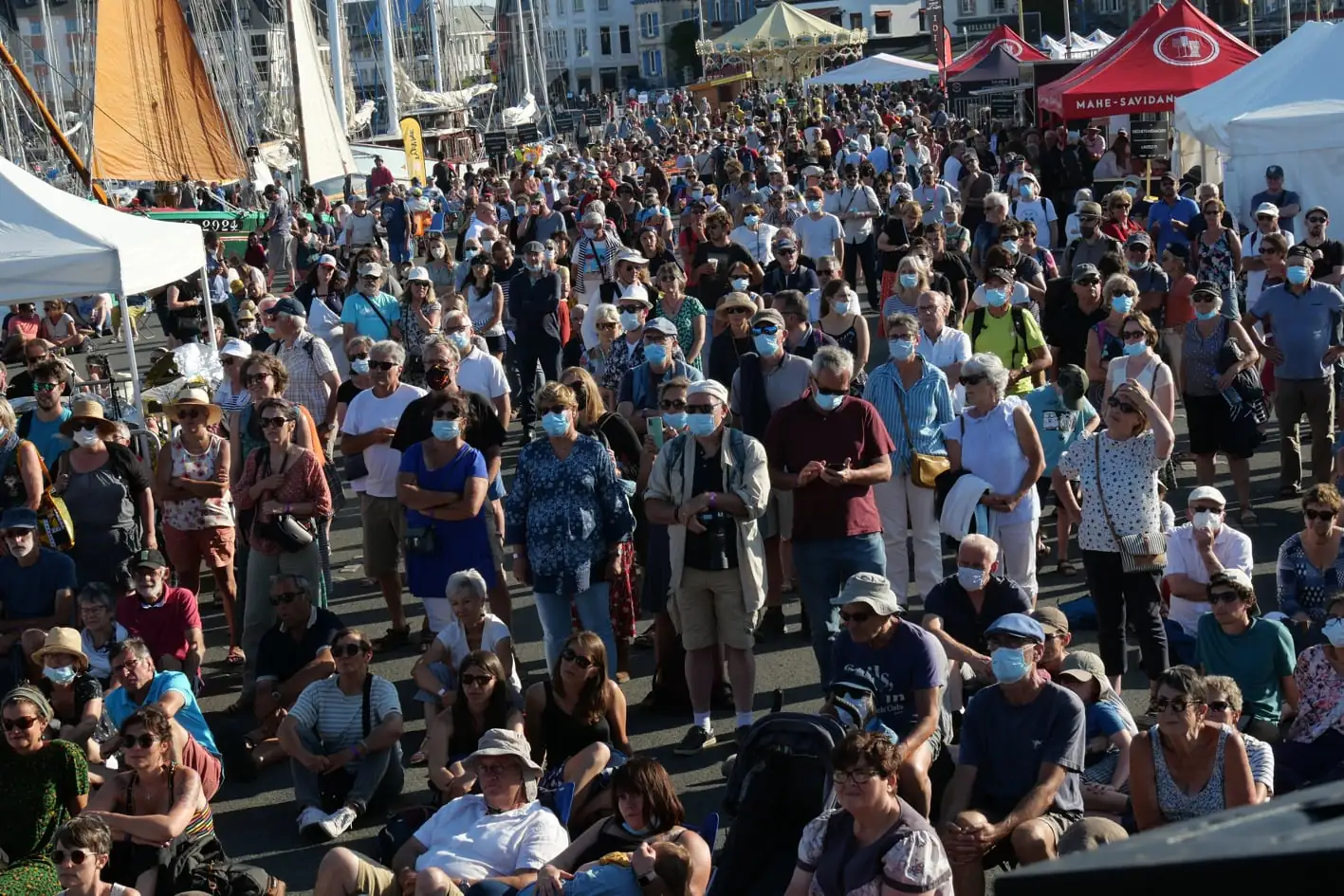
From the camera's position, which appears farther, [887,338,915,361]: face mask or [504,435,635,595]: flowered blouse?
[887,338,915,361]: face mask

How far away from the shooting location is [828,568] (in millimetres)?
7941

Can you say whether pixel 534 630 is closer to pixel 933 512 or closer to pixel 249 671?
pixel 249 671

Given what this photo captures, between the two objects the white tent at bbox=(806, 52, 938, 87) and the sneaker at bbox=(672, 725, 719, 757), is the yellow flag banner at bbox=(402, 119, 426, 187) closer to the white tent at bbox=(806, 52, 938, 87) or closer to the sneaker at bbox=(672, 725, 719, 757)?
the white tent at bbox=(806, 52, 938, 87)

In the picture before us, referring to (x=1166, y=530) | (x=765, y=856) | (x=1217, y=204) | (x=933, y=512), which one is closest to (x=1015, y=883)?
(x=765, y=856)

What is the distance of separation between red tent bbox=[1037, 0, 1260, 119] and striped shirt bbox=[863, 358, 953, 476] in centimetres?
1350

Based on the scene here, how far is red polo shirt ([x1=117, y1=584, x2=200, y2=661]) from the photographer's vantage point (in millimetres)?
8508

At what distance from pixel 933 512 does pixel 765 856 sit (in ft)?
10.7

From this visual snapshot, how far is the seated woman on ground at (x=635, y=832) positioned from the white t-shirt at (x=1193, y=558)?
279 centimetres

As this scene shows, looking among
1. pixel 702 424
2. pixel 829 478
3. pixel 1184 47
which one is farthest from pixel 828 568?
pixel 1184 47

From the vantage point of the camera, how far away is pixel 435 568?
29.0ft

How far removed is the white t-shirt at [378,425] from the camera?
31.3 feet

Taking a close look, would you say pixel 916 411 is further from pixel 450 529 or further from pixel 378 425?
pixel 378 425

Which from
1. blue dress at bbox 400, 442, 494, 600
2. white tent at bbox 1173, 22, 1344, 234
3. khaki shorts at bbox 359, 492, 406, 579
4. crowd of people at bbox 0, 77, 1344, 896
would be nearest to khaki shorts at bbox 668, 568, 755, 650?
crowd of people at bbox 0, 77, 1344, 896

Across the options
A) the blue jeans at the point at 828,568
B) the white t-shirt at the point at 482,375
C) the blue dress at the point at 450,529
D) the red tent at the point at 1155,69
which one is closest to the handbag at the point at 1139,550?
the blue jeans at the point at 828,568
